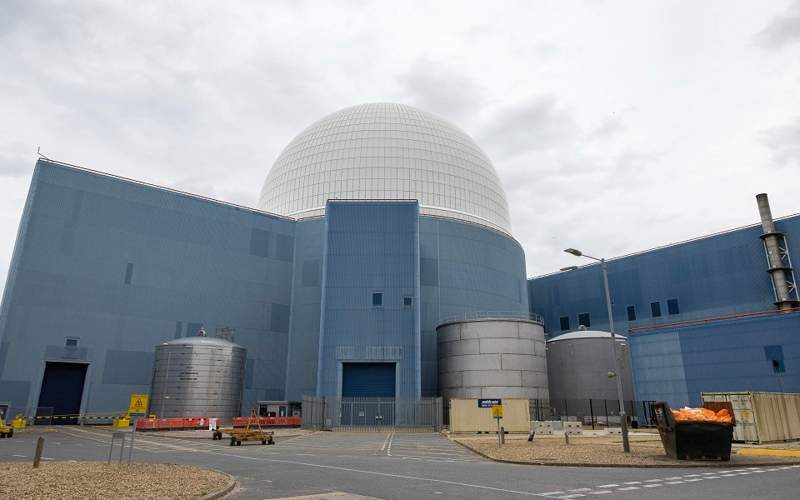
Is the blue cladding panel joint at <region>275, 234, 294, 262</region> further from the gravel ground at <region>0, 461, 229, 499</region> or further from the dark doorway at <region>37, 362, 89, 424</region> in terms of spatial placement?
the gravel ground at <region>0, 461, 229, 499</region>

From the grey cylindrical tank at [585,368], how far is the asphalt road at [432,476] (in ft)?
100.0

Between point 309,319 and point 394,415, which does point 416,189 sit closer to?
point 309,319

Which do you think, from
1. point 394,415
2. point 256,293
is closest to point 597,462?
point 394,415

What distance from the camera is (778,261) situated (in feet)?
175

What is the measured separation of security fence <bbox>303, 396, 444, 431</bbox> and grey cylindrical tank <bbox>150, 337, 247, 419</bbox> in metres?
7.35

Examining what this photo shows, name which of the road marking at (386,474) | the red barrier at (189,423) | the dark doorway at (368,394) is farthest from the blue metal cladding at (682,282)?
the road marking at (386,474)

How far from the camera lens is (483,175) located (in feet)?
212

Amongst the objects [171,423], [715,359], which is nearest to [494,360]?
[715,359]

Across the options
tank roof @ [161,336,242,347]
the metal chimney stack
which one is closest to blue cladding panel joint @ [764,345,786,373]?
the metal chimney stack

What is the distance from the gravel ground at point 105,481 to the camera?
10775mm

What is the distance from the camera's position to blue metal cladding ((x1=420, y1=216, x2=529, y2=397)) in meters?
51.2

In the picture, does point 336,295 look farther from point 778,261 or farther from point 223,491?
point 778,261

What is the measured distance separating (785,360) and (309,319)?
1617 inches

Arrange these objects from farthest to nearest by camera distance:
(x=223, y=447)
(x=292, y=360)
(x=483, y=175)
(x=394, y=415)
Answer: (x=483, y=175), (x=292, y=360), (x=394, y=415), (x=223, y=447)
